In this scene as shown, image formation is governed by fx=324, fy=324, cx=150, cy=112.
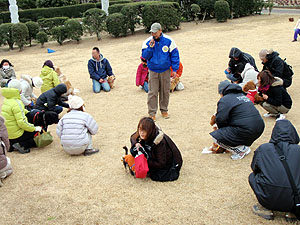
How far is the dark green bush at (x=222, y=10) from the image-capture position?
58.5ft

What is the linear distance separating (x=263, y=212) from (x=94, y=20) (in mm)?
14900

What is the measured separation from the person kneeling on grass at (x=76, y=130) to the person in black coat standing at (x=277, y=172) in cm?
260

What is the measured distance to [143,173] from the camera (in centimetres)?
405

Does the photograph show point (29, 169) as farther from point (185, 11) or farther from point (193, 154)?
point (185, 11)

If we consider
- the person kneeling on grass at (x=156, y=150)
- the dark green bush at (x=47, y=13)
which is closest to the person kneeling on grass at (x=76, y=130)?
the person kneeling on grass at (x=156, y=150)

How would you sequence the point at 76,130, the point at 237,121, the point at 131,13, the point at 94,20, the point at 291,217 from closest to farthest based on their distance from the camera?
the point at 291,217 < the point at 237,121 < the point at 76,130 < the point at 94,20 < the point at 131,13

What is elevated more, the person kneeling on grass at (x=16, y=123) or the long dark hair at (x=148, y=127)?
the long dark hair at (x=148, y=127)

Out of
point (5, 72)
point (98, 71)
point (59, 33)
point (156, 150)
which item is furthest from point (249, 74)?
point (59, 33)

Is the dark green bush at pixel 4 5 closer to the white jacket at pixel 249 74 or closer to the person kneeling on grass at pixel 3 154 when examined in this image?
the white jacket at pixel 249 74

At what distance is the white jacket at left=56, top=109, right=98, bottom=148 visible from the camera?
4.82 m

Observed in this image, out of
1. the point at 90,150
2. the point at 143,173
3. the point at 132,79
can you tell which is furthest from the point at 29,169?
the point at 132,79

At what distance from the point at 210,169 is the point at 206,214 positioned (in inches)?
39.6

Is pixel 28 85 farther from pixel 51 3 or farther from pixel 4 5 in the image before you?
pixel 4 5

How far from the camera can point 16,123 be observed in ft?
16.9
